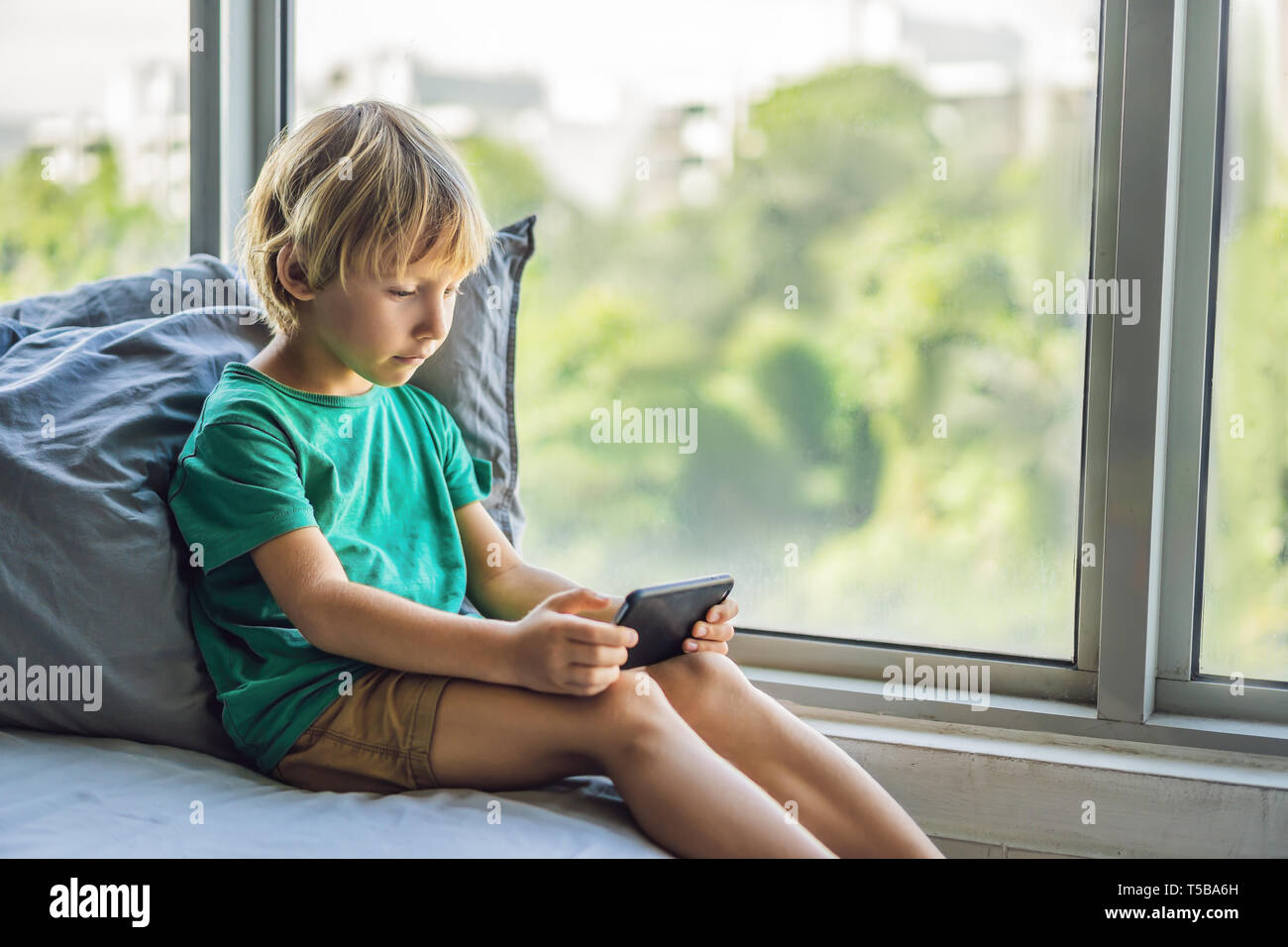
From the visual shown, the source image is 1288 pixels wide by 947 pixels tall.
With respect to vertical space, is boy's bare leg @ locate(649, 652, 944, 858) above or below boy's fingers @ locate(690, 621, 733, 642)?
below

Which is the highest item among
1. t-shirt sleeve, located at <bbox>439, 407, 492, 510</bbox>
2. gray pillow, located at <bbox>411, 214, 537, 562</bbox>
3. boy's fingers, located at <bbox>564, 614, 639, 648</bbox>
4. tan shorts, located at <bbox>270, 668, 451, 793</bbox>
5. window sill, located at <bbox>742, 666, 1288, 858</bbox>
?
gray pillow, located at <bbox>411, 214, 537, 562</bbox>

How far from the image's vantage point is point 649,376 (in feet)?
4.83

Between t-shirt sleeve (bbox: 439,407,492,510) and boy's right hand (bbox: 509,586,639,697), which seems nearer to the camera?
boy's right hand (bbox: 509,586,639,697)

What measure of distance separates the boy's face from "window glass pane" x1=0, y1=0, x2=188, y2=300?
753 mm

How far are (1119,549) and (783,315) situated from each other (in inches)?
19.8

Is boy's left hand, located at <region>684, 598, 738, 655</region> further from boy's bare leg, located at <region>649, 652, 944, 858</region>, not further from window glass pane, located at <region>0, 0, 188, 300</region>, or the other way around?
window glass pane, located at <region>0, 0, 188, 300</region>

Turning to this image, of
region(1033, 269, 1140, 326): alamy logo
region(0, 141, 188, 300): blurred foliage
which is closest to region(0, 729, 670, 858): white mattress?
region(1033, 269, 1140, 326): alamy logo

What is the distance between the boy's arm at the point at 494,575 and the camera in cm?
117

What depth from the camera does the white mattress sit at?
0.80 m

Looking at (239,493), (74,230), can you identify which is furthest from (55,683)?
(74,230)

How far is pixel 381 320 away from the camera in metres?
1.00

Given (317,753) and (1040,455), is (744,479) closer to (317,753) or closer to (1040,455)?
(1040,455)
